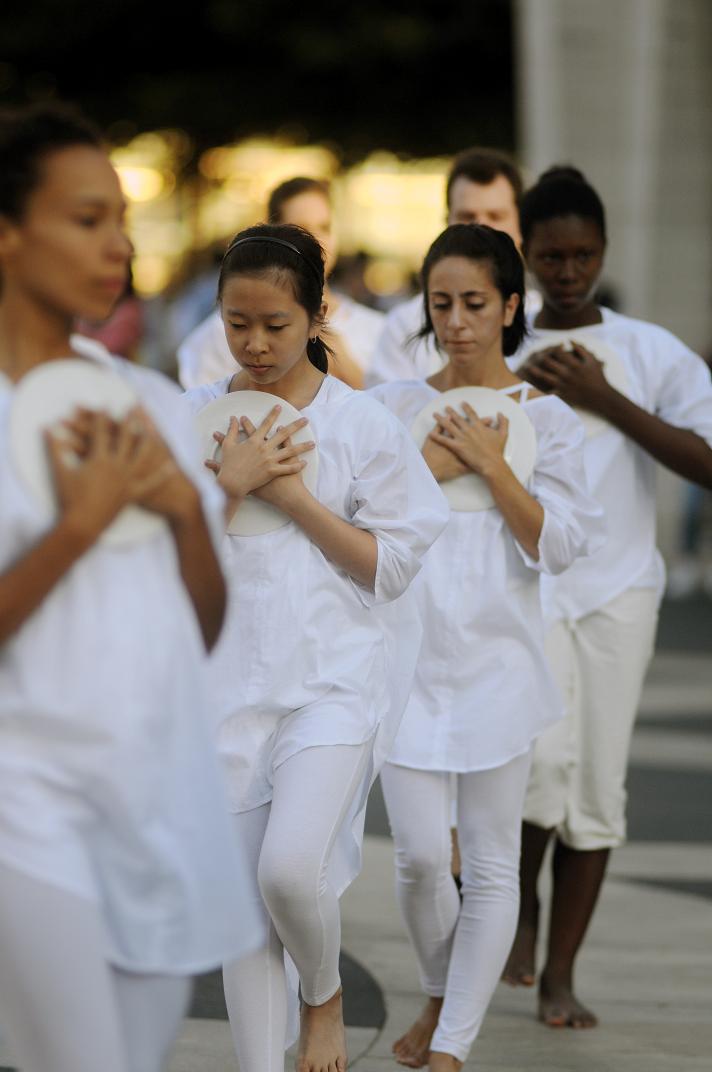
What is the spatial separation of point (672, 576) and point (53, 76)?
43.5 ft

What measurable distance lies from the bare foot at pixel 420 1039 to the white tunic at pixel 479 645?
65 centimetres

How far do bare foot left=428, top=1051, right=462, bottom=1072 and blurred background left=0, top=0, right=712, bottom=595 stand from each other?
1060 cm

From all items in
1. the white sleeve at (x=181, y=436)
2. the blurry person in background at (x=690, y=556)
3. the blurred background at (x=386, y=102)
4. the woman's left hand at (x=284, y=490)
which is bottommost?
the blurry person in background at (x=690, y=556)

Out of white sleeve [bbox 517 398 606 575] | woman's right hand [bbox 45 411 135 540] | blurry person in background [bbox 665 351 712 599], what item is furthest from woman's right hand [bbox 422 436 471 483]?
blurry person in background [bbox 665 351 712 599]

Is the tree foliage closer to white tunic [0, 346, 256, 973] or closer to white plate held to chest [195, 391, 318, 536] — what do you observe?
white plate held to chest [195, 391, 318, 536]

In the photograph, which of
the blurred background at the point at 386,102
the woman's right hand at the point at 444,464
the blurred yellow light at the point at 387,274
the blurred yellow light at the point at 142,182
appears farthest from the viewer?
the blurred yellow light at the point at 142,182

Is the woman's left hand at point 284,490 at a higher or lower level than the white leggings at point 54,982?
higher

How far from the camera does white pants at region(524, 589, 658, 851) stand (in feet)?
16.9

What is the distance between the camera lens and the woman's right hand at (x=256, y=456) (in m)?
3.83

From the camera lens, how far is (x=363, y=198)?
34.5 meters

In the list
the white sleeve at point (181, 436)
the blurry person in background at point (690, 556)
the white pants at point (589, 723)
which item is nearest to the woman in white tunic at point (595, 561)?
the white pants at point (589, 723)

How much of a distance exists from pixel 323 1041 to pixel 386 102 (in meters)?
21.3

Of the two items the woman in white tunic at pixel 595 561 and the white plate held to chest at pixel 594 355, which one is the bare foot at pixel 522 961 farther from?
the white plate held to chest at pixel 594 355

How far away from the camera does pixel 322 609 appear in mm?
3922
